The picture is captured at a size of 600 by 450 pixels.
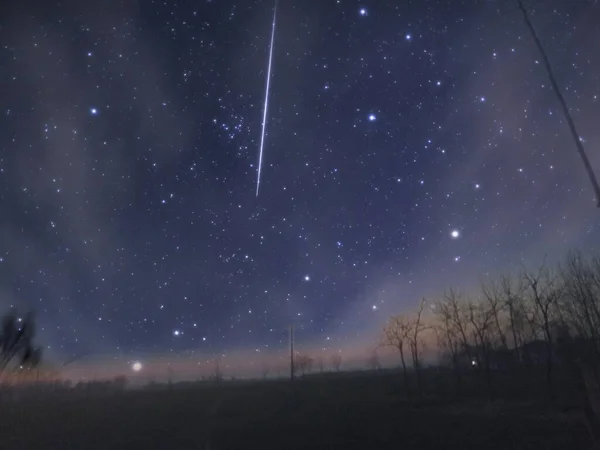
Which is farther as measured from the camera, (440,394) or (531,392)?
(440,394)

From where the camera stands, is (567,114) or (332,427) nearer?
(567,114)

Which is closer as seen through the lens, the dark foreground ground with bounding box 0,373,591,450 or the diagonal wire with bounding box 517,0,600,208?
the diagonal wire with bounding box 517,0,600,208

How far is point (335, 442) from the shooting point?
70.6 feet

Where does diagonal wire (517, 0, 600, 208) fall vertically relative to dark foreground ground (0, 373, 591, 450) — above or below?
above

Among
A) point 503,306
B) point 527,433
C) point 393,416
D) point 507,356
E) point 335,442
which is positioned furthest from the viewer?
point 507,356

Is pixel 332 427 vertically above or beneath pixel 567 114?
beneath

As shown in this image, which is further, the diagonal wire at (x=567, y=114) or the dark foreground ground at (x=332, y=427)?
the dark foreground ground at (x=332, y=427)

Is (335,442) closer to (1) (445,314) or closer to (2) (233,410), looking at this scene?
(2) (233,410)

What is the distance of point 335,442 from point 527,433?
10243 mm

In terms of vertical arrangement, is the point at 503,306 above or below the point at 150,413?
above

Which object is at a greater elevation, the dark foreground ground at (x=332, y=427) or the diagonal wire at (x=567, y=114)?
the diagonal wire at (x=567, y=114)

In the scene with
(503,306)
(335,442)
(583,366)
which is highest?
(503,306)

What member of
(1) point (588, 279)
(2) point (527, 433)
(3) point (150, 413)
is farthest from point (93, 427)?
(1) point (588, 279)

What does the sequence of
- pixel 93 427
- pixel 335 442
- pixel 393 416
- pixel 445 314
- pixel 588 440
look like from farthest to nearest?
1. pixel 445 314
2. pixel 93 427
3. pixel 393 416
4. pixel 335 442
5. pixel 588 440
